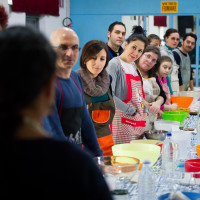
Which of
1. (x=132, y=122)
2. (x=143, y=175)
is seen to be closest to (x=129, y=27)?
(x=132, y=122)

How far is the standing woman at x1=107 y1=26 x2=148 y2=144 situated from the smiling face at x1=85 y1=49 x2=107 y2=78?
363 millimetres

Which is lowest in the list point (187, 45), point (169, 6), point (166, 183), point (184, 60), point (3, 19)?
point (166, 183)

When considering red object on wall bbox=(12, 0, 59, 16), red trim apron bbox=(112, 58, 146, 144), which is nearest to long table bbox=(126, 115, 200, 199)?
red trim apron bbox=(112, 58, 146, 144)

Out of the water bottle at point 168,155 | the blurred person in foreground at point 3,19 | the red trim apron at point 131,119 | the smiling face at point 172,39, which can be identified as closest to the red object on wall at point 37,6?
the smiling face at point 172,39

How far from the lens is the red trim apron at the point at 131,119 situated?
264 centimetres

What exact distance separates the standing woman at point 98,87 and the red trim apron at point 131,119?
26cm

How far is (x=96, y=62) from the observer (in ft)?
7.22

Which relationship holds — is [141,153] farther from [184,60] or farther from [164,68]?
[184,60]

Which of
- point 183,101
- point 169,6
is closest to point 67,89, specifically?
point 183,101

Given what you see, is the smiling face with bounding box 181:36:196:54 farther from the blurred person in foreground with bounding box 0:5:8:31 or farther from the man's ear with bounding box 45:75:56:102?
the man's ear with bounding box 45:75:56:102

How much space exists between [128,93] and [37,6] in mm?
3038

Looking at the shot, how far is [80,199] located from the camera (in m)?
0.55

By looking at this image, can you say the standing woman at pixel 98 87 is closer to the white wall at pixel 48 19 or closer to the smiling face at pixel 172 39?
the white wall at pixel 48 19

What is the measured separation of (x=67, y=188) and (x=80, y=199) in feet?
0.11
